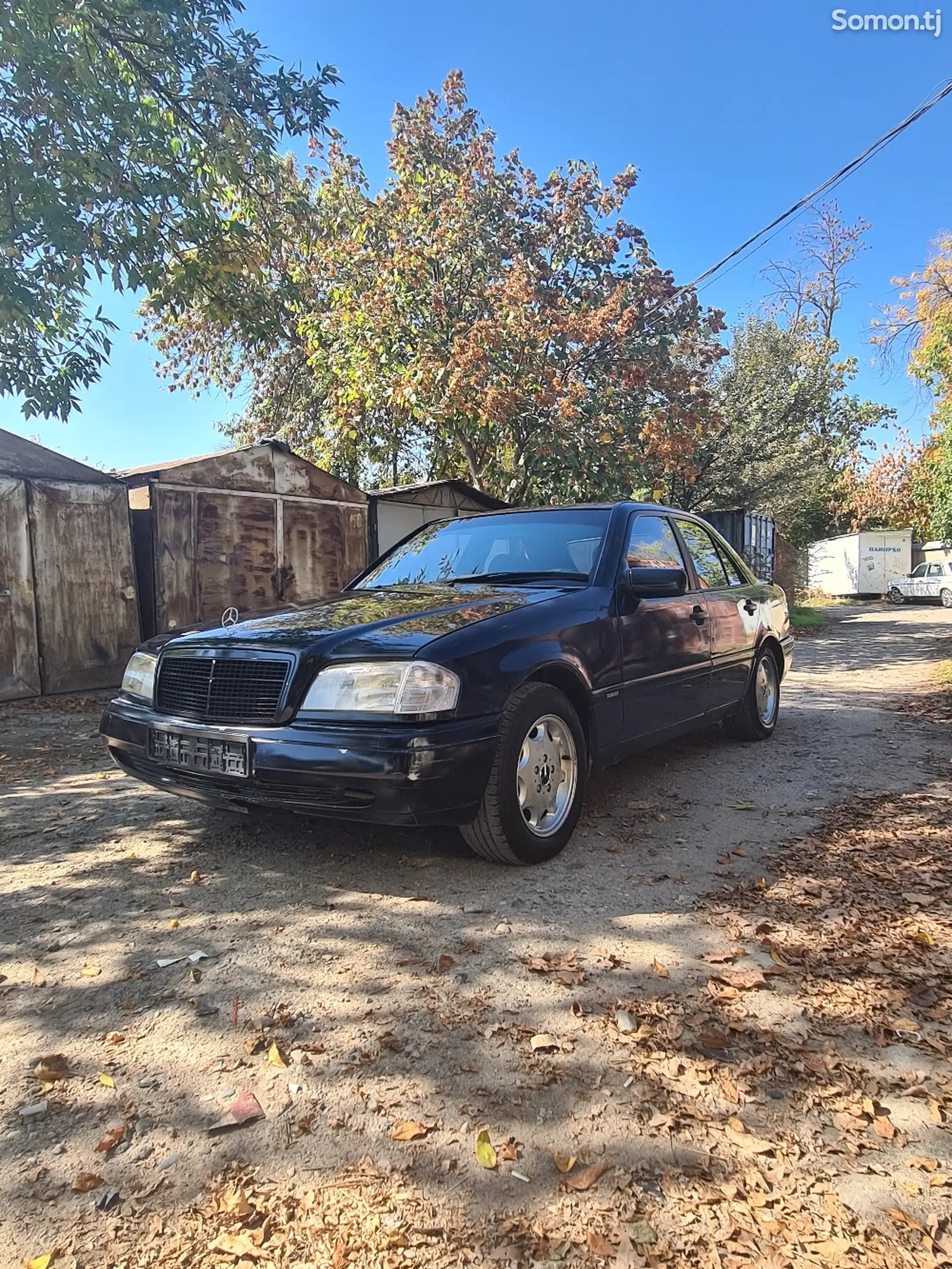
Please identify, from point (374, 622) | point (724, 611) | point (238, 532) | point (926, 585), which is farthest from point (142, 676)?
point (926, 585)

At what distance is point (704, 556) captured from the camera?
17.6ft

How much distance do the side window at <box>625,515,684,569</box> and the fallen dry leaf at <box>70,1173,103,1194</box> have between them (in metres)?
3.37

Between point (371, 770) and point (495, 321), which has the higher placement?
point (495, 321)

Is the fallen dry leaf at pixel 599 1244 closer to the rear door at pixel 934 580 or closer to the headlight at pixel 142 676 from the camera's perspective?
the headlight at pixel 142 676

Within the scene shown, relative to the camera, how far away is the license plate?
3094 millimetres

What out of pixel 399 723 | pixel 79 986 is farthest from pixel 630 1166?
pixel 79 986

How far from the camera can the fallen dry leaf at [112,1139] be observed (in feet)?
5.86

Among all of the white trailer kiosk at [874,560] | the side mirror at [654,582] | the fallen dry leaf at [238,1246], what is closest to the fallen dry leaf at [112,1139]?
the fallen dry leaf at [238,1246]

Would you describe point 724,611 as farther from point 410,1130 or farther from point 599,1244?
point 599,1244

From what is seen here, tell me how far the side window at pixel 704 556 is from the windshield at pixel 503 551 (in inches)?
40.3

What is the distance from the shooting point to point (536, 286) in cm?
1336

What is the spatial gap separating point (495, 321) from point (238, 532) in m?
5.18

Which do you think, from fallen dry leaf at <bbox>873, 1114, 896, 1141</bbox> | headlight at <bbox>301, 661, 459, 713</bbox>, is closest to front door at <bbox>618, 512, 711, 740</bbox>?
headlight at <bbox>301, 661, 459, 713</bbox>

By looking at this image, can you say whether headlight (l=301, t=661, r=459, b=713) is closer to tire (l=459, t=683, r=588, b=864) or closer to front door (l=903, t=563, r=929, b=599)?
tire (l=459, t=683, r=588, b=864)
